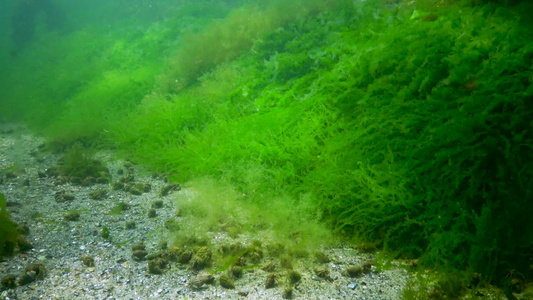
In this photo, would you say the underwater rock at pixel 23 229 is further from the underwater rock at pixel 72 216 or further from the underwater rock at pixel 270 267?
the underwater rock at pixel 270 267

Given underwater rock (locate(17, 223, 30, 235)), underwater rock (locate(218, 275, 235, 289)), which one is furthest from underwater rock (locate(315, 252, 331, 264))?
underwater rock (locate(17, 223, 30, 235))

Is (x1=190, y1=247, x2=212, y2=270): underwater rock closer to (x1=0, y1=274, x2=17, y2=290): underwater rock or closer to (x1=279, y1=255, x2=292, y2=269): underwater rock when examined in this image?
(x1=279, y1=255, x2=292, y2=269): underwater rock

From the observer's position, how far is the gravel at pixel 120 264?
2.46 m

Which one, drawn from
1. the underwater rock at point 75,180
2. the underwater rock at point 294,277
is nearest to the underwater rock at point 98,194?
the underwater rock at point 75,180

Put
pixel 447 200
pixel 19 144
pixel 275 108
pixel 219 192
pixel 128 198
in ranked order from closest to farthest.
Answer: pixel 447 200 → pixel 219 192 → pixel 128 198 → pixel 275 108 → pixel 19 144

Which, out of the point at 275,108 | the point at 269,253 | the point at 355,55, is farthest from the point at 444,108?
the point at 275,108

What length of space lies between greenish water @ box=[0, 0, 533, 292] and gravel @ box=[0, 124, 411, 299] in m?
0.52

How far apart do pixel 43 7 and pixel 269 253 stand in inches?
875

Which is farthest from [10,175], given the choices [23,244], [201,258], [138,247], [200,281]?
[200,281]

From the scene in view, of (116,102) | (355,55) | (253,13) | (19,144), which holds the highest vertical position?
(253,13)

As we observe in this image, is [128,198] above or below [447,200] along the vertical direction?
below

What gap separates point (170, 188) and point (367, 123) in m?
3.08

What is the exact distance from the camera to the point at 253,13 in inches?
324

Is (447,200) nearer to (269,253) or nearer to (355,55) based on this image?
(269,253)
